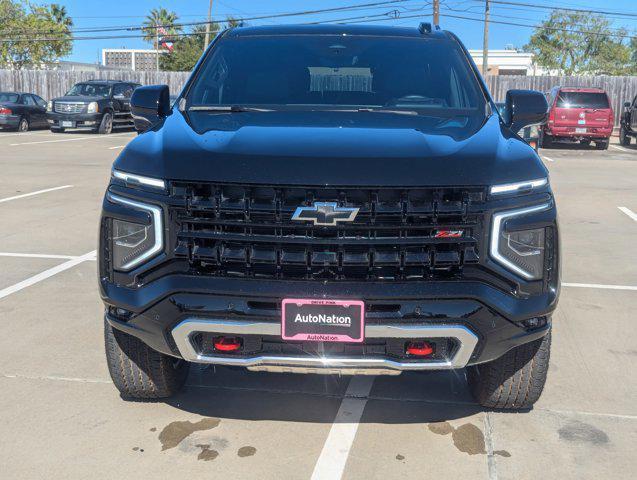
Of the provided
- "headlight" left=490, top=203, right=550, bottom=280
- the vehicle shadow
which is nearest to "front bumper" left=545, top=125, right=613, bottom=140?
the vehicle shadow

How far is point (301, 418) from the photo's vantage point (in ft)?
12.1

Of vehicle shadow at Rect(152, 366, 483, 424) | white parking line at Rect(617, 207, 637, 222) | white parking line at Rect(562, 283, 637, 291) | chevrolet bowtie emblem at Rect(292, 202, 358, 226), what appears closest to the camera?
chevrolet bowtie emblem at Rect(292, 202, 358, 226)

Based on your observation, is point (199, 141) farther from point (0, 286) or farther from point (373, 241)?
point (0, 286)

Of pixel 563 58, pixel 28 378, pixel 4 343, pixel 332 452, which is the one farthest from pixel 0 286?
pixel 563 58

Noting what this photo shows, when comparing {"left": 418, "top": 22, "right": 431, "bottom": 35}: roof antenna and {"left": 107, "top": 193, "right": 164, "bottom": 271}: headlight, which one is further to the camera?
{"left": 418, "top": 22, "right": 431, "bottom": 35}: roof antenna

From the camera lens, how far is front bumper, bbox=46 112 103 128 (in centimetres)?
2408

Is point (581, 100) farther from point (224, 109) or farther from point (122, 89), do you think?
point (224, 109)

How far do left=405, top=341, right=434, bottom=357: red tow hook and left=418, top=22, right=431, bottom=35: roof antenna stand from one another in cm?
240

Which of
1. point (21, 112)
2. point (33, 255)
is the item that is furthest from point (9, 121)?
point (33, 255)

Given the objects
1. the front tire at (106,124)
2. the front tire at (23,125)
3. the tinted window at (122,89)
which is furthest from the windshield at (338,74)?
the front tire at (23,125)

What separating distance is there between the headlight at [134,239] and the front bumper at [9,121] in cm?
2351

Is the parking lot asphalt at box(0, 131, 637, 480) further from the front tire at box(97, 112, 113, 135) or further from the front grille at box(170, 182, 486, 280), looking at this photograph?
the front tire at box(97, 112, 113, 135)

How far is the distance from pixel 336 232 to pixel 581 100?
69.0 ft

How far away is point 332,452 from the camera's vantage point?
10.9ft
